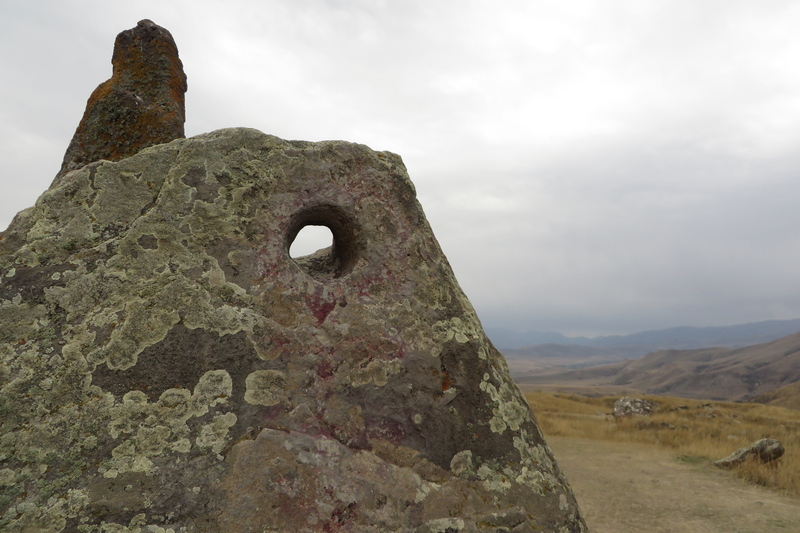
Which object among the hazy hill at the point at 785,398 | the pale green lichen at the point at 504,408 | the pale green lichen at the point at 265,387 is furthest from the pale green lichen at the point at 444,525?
the hazy hill at the point at 785,398

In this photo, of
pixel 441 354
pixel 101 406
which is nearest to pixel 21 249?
pixel 101 406

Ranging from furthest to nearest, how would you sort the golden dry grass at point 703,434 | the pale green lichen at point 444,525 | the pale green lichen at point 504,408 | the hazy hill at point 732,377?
the hazy hill at point 732,377 → the golden dry grass at point 703,434 → the pale green lichen at point 504,408 → the pale green lichen at point 444,525

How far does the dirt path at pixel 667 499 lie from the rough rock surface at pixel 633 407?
903 cm

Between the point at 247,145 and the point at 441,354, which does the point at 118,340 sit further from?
the point at 441,354

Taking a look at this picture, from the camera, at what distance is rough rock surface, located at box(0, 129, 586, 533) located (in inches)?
88.1

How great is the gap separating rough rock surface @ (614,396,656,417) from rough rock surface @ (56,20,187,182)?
20207 mm

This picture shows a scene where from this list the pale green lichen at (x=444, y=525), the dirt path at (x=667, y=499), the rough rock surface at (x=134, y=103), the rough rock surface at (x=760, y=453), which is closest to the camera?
the pale green lichen at (x=444, y=525)

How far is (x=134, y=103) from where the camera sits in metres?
4.26

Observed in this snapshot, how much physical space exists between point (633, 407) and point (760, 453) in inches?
445

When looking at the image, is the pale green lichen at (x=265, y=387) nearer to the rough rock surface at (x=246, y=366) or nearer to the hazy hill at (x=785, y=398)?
the rough rock surface at (x=246, y=366)

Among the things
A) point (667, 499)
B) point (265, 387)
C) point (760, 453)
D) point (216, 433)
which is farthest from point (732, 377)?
point (216, 433)

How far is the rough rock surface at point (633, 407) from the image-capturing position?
782 inches

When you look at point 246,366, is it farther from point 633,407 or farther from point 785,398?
point 785,398

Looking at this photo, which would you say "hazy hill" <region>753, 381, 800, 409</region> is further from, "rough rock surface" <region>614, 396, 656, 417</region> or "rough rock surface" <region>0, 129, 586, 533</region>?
"rough rock surface" <region>0, 129, 586, 533</region>
